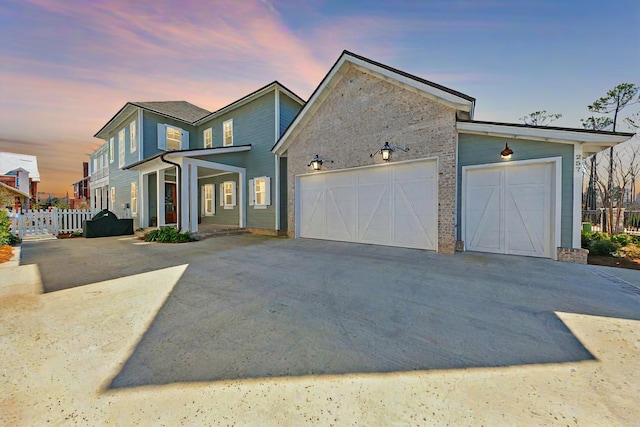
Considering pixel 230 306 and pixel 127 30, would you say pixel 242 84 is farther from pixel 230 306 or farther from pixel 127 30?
pixel 230 306

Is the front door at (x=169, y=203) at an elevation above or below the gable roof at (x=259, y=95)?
below

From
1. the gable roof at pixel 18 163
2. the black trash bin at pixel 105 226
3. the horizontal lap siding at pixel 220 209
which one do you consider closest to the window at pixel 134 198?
the black trash bin at pixel 105 226

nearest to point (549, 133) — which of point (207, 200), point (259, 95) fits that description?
point (259, 95)

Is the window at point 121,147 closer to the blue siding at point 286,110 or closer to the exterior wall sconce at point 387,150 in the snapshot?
the blue siding at point 286,110

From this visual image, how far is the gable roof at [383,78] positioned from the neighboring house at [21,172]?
2762cm

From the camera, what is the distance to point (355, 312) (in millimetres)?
3029

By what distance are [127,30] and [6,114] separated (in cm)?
1207

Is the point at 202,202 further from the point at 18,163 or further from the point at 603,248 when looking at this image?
the point at 18,163

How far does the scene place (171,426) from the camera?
143cm

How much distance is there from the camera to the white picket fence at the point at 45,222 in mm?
10211

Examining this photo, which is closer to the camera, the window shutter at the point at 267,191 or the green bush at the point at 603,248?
the green bush at the point at 603,248

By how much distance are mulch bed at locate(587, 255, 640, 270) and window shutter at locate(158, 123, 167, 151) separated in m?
17.5

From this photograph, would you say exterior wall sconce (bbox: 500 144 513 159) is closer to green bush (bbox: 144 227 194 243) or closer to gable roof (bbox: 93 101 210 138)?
green bush (bbox: 144 227 194 243)

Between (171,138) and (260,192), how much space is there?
22.5ft
